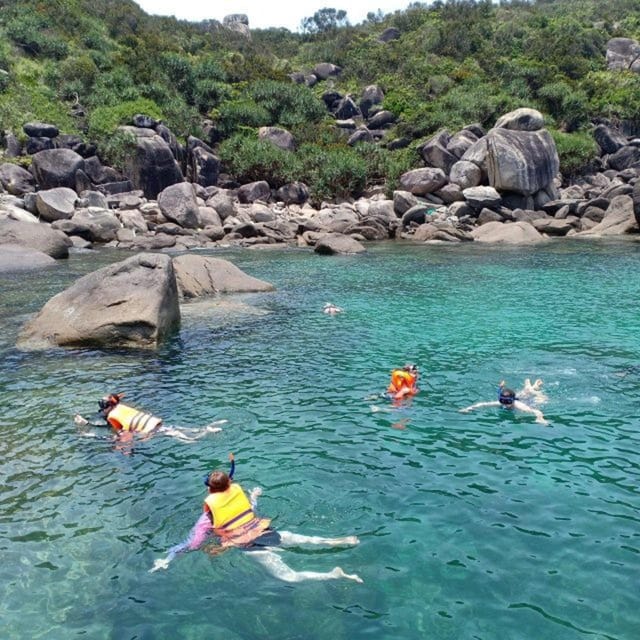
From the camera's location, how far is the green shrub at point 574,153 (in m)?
64.1

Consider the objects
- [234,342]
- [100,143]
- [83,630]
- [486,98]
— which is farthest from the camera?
[486,98]

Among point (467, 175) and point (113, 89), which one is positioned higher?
point (113, 89)

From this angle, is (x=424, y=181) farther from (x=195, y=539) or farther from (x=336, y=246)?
(x=195, y=539)

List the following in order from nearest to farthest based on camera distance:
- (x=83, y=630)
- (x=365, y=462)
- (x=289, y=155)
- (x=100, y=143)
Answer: (x=83, y=630), (x=365, y=462), (x=100, y=143), (x=289, y=155)

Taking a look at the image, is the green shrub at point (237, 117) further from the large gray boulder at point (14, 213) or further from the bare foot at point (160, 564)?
the bare foot at point (160, 564)

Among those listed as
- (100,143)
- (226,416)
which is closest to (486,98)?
(100,143)

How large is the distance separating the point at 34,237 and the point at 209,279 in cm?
1592

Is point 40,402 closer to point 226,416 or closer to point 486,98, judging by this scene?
point 226,416

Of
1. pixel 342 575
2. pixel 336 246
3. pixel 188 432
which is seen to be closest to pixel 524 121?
pixel 336 246

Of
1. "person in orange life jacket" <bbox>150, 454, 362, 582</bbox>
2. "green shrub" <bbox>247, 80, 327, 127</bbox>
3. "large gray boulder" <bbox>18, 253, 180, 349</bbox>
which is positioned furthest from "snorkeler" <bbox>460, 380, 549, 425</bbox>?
"green shrub" <bbox>247, 80, 327, 127</bbox>

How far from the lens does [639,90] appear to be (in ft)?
235

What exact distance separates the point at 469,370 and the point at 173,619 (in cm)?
1034

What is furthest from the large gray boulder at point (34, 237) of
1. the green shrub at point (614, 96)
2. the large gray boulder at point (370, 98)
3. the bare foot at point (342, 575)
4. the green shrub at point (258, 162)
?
the green shrub at point (614, 96)

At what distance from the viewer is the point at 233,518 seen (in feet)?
27.3
